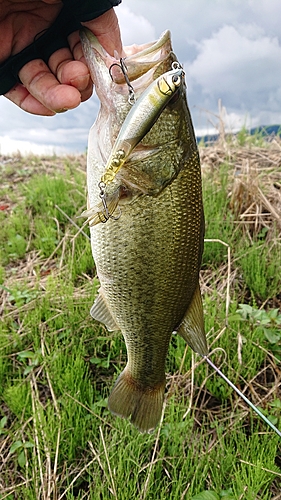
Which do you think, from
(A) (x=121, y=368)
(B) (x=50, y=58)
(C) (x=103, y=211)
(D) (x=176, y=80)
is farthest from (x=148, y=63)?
(A) (x=121, y=368)

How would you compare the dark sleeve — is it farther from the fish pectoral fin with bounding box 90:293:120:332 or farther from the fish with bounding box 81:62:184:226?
the fish pectoral fin with bounding box 90:293:120:332

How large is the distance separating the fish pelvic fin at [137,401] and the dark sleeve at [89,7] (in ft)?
4.37

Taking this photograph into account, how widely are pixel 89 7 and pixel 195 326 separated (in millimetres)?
1193

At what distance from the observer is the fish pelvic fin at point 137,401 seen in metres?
1.81

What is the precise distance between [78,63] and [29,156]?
5379mm

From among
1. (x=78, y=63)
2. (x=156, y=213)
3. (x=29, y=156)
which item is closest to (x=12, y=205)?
(x=29, y=156)

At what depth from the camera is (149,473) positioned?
2096 mm

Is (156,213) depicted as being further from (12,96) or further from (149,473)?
(149,473)

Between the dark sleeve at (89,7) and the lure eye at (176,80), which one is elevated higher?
the dark sleeve at (89,7)

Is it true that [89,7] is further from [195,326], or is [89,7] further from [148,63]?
[195,326]

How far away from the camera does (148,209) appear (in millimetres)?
1492

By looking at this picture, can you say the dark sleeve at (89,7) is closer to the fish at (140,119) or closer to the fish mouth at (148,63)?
the fish mouth at (148,63)

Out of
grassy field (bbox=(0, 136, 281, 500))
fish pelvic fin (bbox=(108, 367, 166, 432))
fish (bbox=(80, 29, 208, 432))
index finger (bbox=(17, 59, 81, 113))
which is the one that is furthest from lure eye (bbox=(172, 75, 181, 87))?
grassy field (bbox=(0, 136, 281, 500))

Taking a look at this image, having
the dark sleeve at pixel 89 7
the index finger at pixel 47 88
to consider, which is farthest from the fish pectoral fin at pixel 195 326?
the dark sleeve at pixel 89 7
